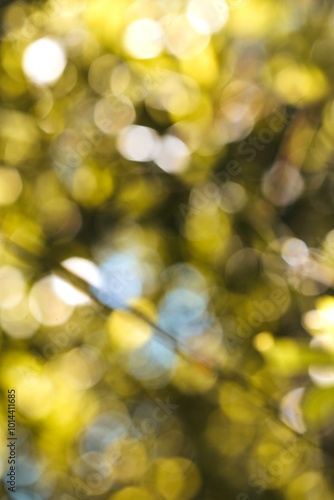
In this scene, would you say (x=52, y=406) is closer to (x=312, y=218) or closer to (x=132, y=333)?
(x=132, y=333)

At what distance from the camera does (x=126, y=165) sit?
1222mm

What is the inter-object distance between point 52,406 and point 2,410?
0.09 m

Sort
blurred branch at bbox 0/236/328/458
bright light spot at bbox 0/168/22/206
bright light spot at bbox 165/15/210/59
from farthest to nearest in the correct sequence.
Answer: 1. bright light spot at bbox 0/168/22/206
2. bright light spot at bbox 165/15/210/59
3. blurred branch at bbox 0/236/328/458

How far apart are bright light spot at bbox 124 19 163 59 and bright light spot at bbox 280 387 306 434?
0.56 m

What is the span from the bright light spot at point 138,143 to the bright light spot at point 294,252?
286 millimetres

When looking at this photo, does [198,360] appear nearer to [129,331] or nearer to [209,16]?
[129,331]

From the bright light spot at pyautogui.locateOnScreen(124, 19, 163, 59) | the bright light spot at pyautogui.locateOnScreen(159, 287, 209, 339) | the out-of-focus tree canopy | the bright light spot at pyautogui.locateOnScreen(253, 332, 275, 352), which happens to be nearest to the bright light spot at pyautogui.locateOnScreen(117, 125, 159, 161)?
the out-of-focus tree canopy

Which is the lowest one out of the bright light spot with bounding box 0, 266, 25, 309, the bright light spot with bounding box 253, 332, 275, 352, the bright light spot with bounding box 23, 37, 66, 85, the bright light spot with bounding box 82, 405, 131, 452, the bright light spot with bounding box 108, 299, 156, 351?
the bright light spot with bounding box 82, 405, 131, 452

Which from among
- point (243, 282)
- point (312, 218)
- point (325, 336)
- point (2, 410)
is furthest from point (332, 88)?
point (2, 410)

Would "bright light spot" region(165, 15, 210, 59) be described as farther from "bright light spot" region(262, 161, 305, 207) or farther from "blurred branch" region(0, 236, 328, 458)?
"blurred branch" region(0, 236, 328, 458)

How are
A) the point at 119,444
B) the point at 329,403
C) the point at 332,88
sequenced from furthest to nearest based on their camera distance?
the point at 119,444, the point at 332,88, the point at 329,403

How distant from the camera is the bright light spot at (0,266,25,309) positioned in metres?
1.16

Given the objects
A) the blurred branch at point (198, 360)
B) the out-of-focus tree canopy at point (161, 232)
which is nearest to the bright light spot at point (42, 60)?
the out-of-focus tree canopy at point (161, 232)

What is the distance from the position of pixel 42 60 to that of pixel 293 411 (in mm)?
706
